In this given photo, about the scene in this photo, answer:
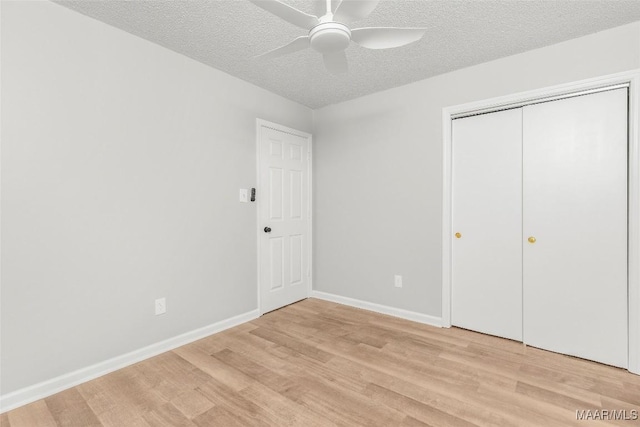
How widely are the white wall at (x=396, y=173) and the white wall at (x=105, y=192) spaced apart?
4.14 ft

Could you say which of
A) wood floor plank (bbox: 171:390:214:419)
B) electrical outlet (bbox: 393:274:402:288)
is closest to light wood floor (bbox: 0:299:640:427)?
wood floor plank (bbox: 171:390:214:419)

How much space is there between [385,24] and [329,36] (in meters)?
0.89

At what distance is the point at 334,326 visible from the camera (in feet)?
9.53

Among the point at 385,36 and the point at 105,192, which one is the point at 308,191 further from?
the point at 385,36

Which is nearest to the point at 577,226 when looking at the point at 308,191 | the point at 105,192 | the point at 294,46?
the point at 294,46

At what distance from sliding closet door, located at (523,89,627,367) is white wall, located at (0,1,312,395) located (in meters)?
2.71

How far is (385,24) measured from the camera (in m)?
2.04

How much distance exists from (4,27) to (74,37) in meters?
0.33

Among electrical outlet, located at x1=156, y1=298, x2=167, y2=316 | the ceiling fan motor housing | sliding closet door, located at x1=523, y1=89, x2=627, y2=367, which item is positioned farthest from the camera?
electrical outlet, located at x1=156, y1=298, x2=167, y2=316

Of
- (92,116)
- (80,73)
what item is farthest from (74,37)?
(92,116)

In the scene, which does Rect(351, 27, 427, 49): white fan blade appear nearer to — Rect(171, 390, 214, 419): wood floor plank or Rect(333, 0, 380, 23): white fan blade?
Rect(333, 0, 380, 23): white fan blade

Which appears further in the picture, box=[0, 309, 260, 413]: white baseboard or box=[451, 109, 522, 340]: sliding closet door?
box=[451, 109, 522, 340]: sliding closet door

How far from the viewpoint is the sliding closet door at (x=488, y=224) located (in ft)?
8.45

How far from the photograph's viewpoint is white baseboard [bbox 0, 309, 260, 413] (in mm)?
1722
